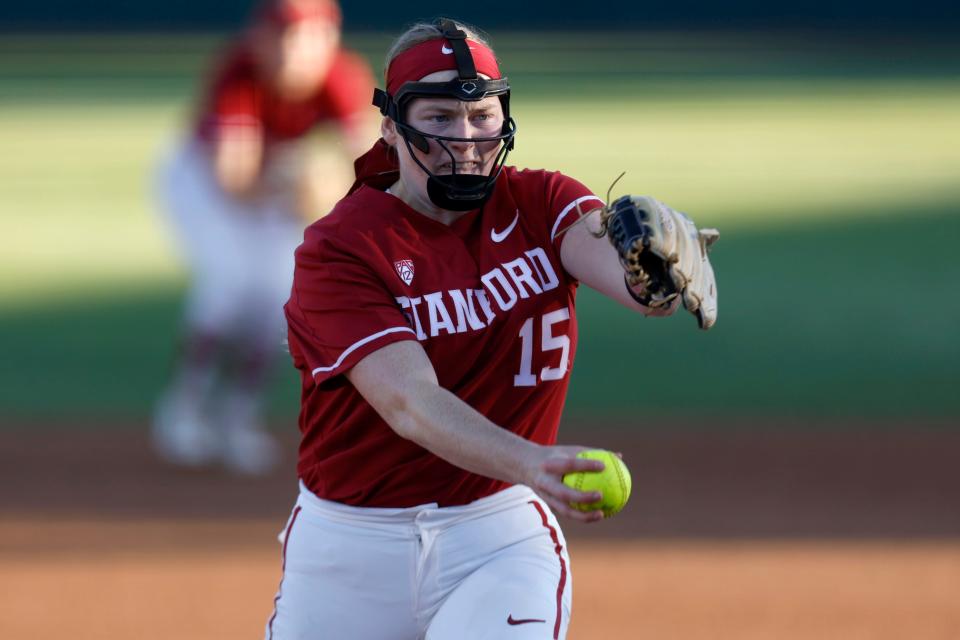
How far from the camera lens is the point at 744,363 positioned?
10.5 meters

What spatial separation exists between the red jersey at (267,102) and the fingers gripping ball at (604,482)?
5.20 meters

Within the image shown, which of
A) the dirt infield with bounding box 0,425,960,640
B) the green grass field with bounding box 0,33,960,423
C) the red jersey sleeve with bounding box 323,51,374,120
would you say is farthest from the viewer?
the green grass field with bounding box 0,33,960,423

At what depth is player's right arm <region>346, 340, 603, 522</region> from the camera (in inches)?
111

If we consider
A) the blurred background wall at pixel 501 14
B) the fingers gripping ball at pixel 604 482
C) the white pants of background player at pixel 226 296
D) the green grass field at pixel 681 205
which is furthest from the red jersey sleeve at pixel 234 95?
the blurred background wall at pixel 501 14

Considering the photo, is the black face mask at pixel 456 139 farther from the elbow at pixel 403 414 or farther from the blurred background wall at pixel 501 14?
the blurred background wall at pixel 501 14

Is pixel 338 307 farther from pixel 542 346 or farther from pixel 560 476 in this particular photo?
pixel 560 476

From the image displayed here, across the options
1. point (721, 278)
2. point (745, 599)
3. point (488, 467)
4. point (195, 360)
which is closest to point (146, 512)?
point (195, 360)

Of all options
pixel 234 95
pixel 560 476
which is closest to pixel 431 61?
pixel 560 476

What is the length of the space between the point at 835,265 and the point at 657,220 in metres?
11.0

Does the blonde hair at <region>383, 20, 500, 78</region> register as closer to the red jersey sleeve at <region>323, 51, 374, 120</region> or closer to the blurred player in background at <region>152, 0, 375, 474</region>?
the blurred player in background at <region>152, 0, 375, 474</region>

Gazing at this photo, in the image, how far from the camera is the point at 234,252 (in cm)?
790

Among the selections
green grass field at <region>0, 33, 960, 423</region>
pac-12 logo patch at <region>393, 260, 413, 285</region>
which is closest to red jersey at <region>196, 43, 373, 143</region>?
green grass field at <region>0, 33, 960, 423</region>

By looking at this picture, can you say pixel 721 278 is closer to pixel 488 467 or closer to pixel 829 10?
pixel 488 467

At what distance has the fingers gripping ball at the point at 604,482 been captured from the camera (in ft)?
9.41
